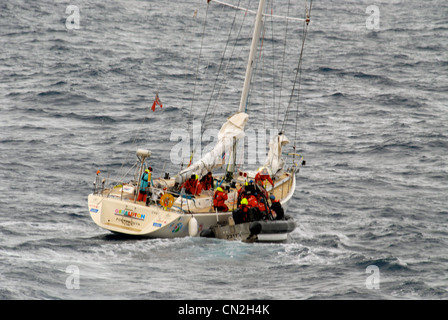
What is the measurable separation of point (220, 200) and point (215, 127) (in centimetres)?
1462

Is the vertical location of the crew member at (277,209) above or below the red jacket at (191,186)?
below

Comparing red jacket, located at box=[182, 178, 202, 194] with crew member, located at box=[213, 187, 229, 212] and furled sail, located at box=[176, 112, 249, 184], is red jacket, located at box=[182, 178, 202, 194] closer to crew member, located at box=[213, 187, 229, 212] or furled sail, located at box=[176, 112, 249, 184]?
furled sail, located at box=[176, 112, 249, 184]

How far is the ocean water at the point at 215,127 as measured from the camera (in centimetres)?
2012

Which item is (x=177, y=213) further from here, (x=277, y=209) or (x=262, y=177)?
(x=262, y=177)

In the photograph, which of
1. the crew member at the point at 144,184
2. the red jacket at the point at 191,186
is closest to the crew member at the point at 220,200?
the red jacket at the point at 191,186

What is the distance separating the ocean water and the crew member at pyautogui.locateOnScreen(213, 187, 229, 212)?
5.72 ft

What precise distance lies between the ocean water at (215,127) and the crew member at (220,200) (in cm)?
174

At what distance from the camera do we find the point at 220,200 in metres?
24.5

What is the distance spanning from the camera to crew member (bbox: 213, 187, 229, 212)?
80.3 feet

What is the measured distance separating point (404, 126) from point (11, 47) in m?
28.7

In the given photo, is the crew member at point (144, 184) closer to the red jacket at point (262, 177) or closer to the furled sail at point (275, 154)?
the red jacket at point (262, 177)

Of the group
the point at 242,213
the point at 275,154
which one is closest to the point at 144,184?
the point at 242,213

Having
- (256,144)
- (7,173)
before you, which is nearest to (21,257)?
(7,173)

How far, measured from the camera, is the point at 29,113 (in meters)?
38.6
